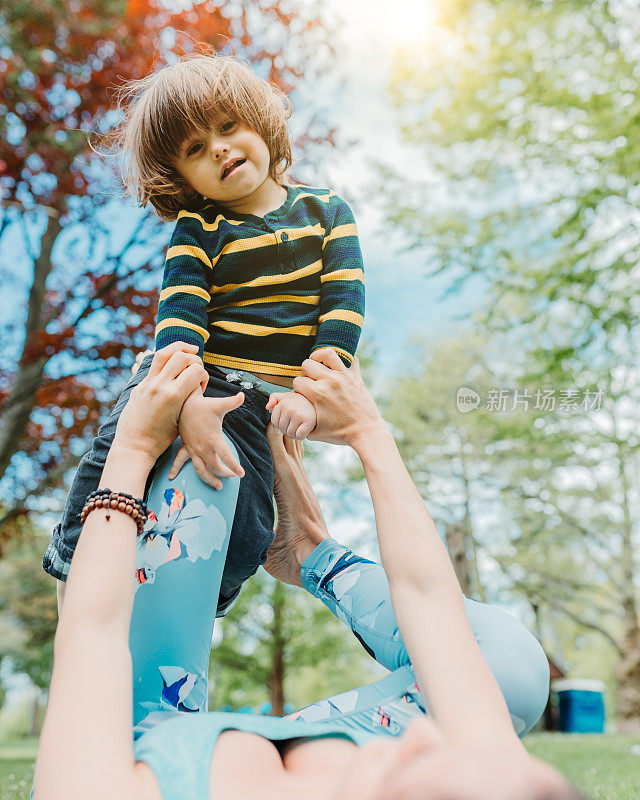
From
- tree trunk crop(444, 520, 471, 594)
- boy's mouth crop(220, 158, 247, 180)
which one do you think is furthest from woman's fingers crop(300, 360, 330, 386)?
tree trunk crop(444, 520, 471, 594)

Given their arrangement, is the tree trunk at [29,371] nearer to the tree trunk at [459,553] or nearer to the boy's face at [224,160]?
Answer: the boy's face at [224,160]

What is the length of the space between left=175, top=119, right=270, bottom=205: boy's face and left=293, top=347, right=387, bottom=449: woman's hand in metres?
0.61

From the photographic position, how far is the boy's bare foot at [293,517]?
195cm

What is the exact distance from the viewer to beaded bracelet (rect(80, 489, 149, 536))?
3.82 feet

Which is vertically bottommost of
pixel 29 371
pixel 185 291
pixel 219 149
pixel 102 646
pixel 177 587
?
pixel 102 646

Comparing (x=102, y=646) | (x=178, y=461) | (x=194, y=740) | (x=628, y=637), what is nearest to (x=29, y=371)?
(x=178, y=461)

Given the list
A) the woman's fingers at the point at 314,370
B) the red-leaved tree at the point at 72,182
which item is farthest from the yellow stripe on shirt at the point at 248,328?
the red-leaved tree at the point at 72,182

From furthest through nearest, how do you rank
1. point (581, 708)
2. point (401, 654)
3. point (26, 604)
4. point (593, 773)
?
point (26, 604)
point (581, 708)
point (593, 773)
point (401, 654)

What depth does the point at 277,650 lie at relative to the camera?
15.8m

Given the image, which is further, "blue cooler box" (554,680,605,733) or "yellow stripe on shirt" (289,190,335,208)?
"blue cooler box" (554,680,605,733)

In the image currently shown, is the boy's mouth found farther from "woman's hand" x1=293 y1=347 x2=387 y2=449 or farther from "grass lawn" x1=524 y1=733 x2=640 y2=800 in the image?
"grass lawn" x1=524 y1=733 x2=640 y2=800

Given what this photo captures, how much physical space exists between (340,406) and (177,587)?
0.51m

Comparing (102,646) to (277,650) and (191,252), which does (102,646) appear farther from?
(277,650)

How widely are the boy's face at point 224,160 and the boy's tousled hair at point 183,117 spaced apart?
0.08ft
